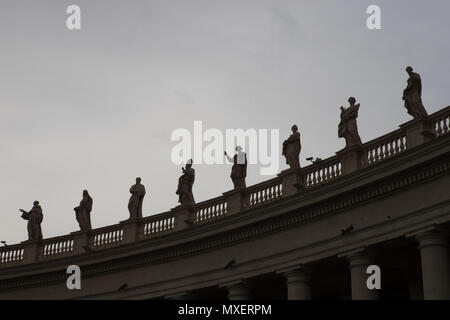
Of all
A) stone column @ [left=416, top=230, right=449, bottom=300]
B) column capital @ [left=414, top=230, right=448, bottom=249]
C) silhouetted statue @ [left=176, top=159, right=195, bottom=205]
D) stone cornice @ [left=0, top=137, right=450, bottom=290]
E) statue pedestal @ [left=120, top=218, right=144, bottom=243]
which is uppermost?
silhouetted statue @ [left=176, top=159, right=195, bottom=205]

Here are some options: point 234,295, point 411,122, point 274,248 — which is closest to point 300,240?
point 274,248

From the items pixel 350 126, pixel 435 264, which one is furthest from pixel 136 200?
pixel 435 264

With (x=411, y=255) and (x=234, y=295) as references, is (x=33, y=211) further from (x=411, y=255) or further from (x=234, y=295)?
(x=411, y=255)

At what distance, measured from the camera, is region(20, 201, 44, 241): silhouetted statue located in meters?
61.2

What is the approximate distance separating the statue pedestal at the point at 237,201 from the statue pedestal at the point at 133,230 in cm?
652

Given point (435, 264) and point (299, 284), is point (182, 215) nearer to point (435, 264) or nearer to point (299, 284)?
point (299, 284)

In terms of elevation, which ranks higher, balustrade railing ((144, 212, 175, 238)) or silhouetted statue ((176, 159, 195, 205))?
silhouetted statue ((176, 159, 195, 205))

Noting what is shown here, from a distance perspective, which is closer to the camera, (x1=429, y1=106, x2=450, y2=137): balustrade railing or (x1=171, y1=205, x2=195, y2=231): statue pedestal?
(x1=429, y1=106, x2=450, y2=137): balustrade railing

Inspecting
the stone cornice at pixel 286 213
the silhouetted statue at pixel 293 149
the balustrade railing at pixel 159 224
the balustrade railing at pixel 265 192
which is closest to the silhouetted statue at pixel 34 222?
the stone cornice at pixel 286 213

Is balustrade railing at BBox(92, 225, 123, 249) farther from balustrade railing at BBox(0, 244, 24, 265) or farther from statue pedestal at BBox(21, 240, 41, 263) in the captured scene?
balustrade railing at BBox(0, 244, 24, 265)

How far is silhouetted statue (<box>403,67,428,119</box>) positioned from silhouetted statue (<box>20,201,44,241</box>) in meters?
26.0

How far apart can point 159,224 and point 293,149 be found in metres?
9.52

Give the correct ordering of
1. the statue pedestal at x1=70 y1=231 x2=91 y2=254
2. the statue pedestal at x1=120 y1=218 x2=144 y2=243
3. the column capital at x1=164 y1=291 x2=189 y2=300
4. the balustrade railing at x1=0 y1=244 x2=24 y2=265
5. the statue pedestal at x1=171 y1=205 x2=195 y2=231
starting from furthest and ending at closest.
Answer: the balustrade railing at x1=0 y1=244 x2=24 y2=265, the statue pedestal at x1=70 y1=231 x2=91 y2=254, the statue pedestal at x1=120 y1=218 x2=144 y2=243, the statue pedestal at x1=171 y1=205 x2=195 y2=231, the column capital at x1=164 y1=291 x2=189 y2=300

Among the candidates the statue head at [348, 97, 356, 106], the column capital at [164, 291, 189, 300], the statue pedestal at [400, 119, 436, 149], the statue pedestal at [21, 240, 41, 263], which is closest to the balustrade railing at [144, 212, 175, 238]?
the column capital at [164, 291, 189, 300]
